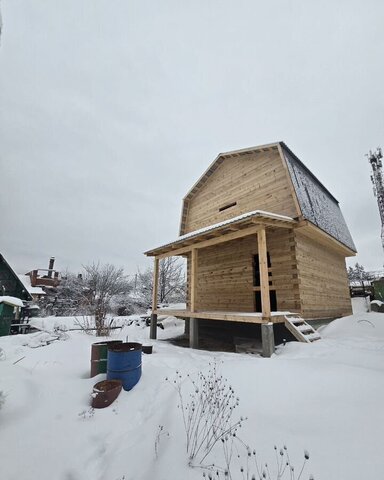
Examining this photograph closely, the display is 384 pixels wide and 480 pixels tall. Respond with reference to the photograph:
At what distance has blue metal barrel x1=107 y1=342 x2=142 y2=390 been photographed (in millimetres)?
3686

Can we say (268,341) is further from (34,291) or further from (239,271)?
(34,291)

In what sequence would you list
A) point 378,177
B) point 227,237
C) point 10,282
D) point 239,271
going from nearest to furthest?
point 227,237, point 239,271, point 10,282, point 378,177

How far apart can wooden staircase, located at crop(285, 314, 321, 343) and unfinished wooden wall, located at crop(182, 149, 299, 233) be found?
11.3 ft

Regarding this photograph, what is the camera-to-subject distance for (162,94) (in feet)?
81.0

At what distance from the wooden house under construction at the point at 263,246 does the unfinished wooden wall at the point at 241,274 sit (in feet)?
0.11

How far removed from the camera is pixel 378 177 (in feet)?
77.0

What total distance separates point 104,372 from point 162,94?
90.3ft

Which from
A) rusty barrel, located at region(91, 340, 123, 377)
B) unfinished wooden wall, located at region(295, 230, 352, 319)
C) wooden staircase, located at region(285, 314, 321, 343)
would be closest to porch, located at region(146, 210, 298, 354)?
wooden staircase, located at region(285, 314, 321, 343)

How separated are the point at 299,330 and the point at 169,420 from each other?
4.59 m

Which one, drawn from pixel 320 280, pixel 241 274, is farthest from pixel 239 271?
pixel 320 280

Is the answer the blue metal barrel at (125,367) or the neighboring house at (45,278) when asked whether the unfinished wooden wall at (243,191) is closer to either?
the blue metal barrel at (125,367)

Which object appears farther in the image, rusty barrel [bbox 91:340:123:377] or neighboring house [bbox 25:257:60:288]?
neighboring house [bbox 25:257:60:288]

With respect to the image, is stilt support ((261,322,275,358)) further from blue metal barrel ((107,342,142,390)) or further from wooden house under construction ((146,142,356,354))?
blue metal barrel ((107,342,142,390))

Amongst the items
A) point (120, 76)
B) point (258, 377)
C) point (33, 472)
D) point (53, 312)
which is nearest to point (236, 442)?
point (258, 377)
